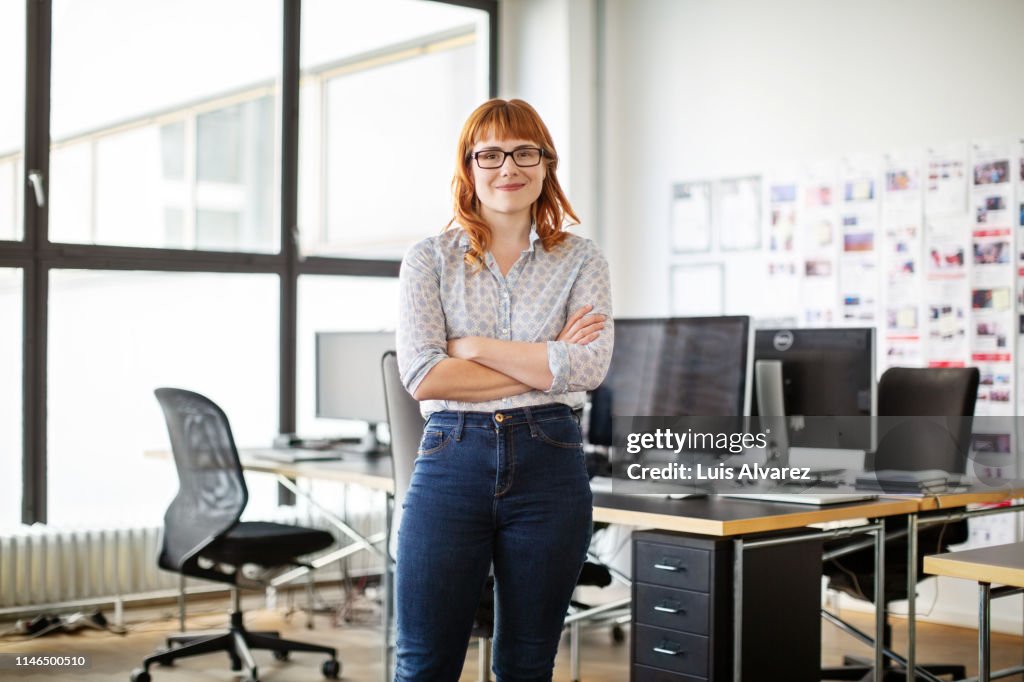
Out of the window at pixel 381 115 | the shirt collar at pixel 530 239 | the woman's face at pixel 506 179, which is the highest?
the window at pixel 381 115

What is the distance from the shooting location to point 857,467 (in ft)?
10.9

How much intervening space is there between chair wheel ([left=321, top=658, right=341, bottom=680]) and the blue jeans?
6.67ft

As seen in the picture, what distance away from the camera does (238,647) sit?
148 inches

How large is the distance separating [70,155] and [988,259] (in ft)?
11.8

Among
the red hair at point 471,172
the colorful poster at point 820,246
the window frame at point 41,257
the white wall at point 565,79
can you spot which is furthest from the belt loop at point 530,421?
the white wall at point 565,79

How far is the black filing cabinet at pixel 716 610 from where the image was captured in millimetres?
2654

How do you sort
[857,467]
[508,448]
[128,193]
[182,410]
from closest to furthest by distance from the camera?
[508,448], [857,467], [182,410], [128,193]

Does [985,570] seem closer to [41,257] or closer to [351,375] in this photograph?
[351,375]

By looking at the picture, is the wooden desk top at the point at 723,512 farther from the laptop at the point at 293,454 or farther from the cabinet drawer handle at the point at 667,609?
the laptop at the point at 293,454

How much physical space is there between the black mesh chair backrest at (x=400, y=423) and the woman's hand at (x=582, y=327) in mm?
1168

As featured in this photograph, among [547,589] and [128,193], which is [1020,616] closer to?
[547,589]

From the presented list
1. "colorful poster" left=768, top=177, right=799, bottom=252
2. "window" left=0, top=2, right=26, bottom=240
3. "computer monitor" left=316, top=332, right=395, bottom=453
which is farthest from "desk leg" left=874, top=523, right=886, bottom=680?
"window" left=0, top=2, right=26, bottom=240

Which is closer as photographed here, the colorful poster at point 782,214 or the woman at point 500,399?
the woman at point 500,399

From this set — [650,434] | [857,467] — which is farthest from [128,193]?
[857,467]
